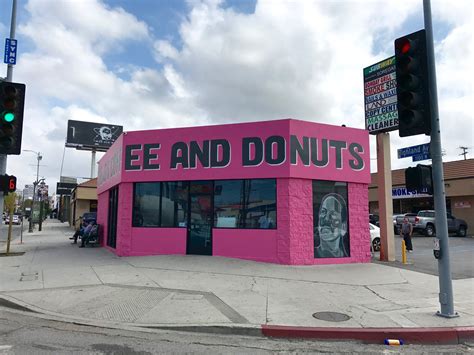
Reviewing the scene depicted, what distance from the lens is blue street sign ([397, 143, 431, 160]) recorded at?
33.0ft

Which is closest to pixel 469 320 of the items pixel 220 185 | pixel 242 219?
pixel 242 219

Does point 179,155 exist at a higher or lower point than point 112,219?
higher

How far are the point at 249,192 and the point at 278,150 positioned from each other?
1736mm

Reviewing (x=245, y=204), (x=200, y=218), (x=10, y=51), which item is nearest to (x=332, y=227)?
(x=245, y=204)

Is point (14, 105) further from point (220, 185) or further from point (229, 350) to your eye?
point (220, 185)

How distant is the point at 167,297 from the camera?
350 inches

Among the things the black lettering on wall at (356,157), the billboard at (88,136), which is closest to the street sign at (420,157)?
the black lettering on wall at (356,157)

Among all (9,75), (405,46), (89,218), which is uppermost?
(9,75)

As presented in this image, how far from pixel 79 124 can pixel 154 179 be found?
49.9 m

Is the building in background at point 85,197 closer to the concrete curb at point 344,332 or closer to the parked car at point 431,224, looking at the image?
the parked car at point 431,224

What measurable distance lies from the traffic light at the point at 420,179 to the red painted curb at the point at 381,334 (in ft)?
8.42

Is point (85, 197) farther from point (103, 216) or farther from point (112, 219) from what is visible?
point (112, 219)

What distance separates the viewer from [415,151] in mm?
10727

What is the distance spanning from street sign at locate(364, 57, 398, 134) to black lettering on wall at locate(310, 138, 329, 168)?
9.86ft
